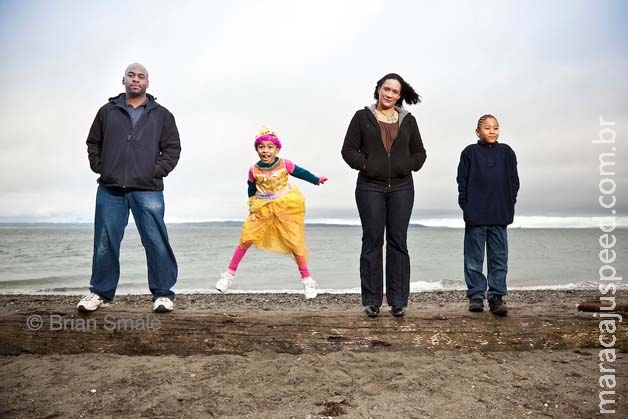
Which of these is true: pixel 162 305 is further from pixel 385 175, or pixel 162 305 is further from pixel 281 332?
pixel 385 175

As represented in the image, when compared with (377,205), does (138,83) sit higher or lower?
higher

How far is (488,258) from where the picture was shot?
5.52m

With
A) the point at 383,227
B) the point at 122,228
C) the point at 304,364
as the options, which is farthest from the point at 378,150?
the point at 122,228

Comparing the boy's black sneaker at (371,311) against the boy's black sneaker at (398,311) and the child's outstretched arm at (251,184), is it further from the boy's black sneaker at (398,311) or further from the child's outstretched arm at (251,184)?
the child's outstretched arm at (251,184)

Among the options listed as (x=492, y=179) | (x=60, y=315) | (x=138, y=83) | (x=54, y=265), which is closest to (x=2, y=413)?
(x=60, y=315)

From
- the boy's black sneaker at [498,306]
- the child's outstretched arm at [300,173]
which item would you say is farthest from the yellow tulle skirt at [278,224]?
the boy's black sneaker at [498,306]

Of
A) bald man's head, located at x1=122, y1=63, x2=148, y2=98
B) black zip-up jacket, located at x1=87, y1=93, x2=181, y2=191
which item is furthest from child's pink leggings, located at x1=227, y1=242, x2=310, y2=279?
bald man's head, located at x1=122, y1=63, x2=148, y2=98

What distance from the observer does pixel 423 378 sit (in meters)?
4.72

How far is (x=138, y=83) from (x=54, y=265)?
71.4 ft

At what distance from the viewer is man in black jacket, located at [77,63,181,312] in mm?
5230

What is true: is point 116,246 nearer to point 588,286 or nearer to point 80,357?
point 80,357

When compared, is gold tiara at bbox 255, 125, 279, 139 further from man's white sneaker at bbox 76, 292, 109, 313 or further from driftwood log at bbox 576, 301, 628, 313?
driftwood log at bbox 576, 301, 628, 313

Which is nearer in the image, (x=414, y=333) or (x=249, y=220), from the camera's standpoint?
(x=414, y=333)

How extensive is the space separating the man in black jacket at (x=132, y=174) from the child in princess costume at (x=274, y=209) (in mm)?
971
